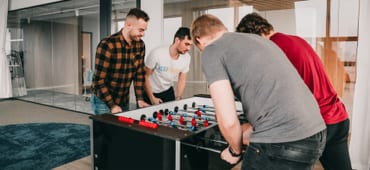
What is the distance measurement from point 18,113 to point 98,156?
4580 mm

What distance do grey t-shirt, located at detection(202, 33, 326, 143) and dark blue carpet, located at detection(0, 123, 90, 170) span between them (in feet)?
8.10

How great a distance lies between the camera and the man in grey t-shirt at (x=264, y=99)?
40.8 inches

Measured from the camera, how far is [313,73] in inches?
53.0

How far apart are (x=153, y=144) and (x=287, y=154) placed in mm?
703

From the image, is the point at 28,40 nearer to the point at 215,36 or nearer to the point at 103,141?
the point at 103,141

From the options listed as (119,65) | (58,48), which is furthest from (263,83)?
(58,48)

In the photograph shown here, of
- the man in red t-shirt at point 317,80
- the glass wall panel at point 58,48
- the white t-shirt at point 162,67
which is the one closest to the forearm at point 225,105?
the man in red t-shirt at point 317,80

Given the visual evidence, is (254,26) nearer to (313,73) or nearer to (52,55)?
(313,73)

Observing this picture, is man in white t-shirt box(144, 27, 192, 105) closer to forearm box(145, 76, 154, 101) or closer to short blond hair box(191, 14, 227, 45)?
forearm box(145, 76, 154, 101)

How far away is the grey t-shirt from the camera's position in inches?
40.8

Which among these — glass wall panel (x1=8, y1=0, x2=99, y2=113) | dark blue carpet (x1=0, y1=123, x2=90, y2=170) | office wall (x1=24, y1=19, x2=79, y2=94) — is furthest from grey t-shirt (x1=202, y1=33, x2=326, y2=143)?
office wall (x1=24, y1=19, x2=79, y2=94)

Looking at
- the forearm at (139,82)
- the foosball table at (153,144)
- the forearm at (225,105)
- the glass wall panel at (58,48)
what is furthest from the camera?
the glass wall panel at (58,48)

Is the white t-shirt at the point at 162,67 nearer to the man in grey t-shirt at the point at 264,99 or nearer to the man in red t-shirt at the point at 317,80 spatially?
the man in red t-shirt at the point at 317,80

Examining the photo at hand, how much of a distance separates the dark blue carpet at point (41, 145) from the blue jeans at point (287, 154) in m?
2.42
